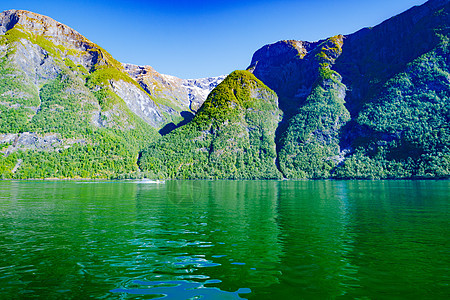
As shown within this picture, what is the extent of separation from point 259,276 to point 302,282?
2.52 m

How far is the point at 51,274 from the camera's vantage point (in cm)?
1727

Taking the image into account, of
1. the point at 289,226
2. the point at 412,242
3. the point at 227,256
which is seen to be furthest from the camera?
the point at 289,226

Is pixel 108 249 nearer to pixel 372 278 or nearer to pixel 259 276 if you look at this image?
pixel 259 276

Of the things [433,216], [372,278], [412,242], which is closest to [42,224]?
[372,278]

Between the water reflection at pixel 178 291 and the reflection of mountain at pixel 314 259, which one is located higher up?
the water reflection at pixel 178 291

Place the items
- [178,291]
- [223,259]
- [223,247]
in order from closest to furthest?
1. [178,291]
2. [223,259]
3. [223,247]

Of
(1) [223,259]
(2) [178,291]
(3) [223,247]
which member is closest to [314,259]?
(1) [223,259]

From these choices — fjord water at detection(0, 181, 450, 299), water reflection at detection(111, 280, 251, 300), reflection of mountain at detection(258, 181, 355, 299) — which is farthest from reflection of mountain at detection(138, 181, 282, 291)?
reflection of mountain at detection(258, 181, 355, 299)

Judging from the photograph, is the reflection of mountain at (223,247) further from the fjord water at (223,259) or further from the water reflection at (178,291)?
the water reflection at (178,291)

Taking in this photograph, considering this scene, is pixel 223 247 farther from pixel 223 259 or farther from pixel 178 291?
pixel 178 291

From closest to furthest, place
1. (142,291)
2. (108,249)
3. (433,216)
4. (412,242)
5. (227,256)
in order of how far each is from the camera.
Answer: (142,291)
(227,256)
(108,249)
(412,242)
(433,216)

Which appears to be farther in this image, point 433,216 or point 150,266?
point 433,216

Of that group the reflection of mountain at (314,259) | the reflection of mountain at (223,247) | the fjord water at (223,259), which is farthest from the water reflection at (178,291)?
the reflection of mountain at (314,259)

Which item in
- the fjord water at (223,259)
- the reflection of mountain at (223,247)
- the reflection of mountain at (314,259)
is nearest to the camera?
the fjord water at (223,259)
